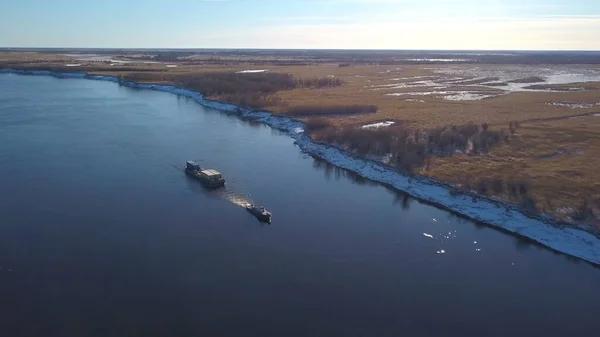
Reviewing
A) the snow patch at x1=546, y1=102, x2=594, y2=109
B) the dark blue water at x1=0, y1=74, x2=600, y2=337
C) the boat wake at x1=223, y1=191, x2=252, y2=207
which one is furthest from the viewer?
the snow patch at x1=546, y1=102, x2=594, y2=109

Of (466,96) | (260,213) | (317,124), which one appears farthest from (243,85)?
(260,213)

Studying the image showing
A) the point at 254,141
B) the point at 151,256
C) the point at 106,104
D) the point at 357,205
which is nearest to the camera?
the point at 151,256

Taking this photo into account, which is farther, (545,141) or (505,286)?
(545,141)

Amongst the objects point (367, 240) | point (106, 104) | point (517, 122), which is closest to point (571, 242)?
point (367, 240)

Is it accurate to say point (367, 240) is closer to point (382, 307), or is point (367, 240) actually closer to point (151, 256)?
point (382, 307)

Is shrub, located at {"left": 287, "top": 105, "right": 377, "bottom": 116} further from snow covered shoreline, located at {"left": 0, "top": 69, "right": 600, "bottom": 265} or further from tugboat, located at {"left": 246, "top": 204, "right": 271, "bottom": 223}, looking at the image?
tugboat, located at {"left": 246, "top": 204, "right": 271, "bottom": 223}

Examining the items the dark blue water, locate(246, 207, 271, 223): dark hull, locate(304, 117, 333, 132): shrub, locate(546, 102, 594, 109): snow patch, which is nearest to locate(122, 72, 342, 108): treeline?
locate(304, 117, 333, 132): shrub

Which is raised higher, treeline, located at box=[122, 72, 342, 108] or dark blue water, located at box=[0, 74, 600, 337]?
treeline, located at box=[122, 72, 342, 108]
